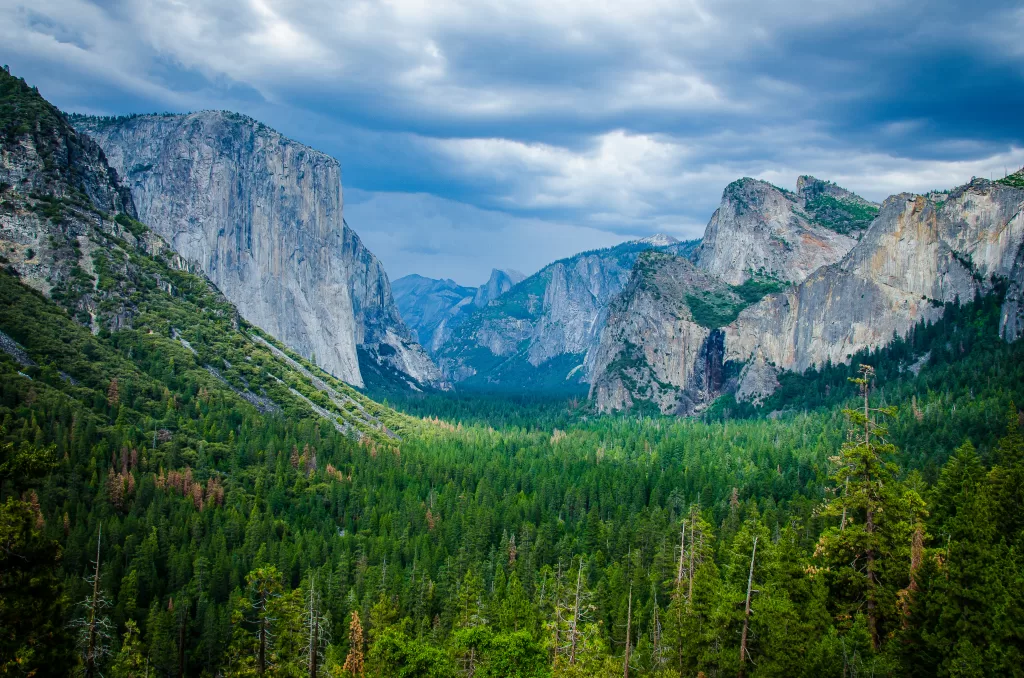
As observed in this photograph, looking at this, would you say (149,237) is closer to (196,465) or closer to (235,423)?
(235,423)

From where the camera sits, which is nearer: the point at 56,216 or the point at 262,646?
the point at 262,646

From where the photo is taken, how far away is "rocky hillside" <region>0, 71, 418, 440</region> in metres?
113

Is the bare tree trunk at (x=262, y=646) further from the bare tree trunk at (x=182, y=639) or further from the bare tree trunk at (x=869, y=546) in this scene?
the bare tree trunk at (x=182, y=639)

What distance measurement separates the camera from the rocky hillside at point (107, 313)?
11331cm

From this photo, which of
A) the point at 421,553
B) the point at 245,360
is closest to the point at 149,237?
the point at 245,360

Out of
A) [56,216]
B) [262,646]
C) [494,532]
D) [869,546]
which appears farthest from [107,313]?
[869,546]

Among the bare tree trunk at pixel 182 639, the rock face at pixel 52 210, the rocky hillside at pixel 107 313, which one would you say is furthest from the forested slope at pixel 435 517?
the rock face at pixel 52 210

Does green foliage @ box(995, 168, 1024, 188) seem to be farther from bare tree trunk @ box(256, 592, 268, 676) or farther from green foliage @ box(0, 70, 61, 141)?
green foliage @ box(0, 70, 61, 141)

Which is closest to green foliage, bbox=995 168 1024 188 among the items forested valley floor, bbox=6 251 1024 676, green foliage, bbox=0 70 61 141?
forested valley floor, bbox=6 251 1024 676

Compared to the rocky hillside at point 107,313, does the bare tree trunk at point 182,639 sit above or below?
below

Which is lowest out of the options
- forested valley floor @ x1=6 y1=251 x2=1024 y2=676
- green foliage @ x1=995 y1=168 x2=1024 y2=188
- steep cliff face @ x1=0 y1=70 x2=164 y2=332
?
forested valley floor @ x1=6 y1=251 x2=1024 y2=676

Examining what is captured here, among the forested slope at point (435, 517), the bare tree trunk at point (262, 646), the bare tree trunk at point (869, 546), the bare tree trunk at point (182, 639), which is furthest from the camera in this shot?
the bare tree trunk at point (182, 639)

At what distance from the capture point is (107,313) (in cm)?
13775

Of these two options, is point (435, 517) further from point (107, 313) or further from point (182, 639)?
point (107, 313)
